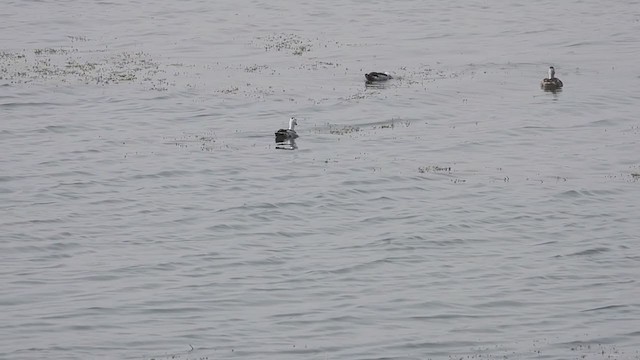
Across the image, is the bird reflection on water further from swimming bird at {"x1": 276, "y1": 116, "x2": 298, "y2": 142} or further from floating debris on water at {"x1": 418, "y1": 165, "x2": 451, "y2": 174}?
floating debris on water at {"x1": 418, "y1": 165, "x2": 451, "y2": 174}

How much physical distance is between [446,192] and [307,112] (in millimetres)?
11382

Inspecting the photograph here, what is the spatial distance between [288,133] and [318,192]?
18.6ft

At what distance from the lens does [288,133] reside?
45.2 m

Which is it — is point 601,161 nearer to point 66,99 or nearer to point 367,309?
point 367,309

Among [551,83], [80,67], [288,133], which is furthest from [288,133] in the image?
[80,67]

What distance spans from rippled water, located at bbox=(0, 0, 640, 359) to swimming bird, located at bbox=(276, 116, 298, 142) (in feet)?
1.77

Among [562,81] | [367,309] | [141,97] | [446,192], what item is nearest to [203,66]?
[141,97]

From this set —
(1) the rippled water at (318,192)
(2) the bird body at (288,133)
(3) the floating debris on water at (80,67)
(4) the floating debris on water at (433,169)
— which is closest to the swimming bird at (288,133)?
(2) the bird body at (288,133)

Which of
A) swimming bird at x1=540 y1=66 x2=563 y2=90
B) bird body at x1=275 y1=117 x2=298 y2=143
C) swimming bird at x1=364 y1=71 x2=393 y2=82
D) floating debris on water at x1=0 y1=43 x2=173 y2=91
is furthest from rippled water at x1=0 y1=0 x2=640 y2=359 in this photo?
swimming bird at x1=364 y1=71 x2=393 y2=82

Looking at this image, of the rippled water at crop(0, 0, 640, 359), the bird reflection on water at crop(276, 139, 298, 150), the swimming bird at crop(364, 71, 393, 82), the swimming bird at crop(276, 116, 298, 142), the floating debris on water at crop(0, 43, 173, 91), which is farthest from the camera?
the floating debris on water at crop(0, 43, 173, 91)

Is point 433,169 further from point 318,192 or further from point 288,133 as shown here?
point 288,133

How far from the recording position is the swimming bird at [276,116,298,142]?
147 feet

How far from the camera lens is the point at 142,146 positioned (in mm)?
45500

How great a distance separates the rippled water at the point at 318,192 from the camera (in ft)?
93.9
